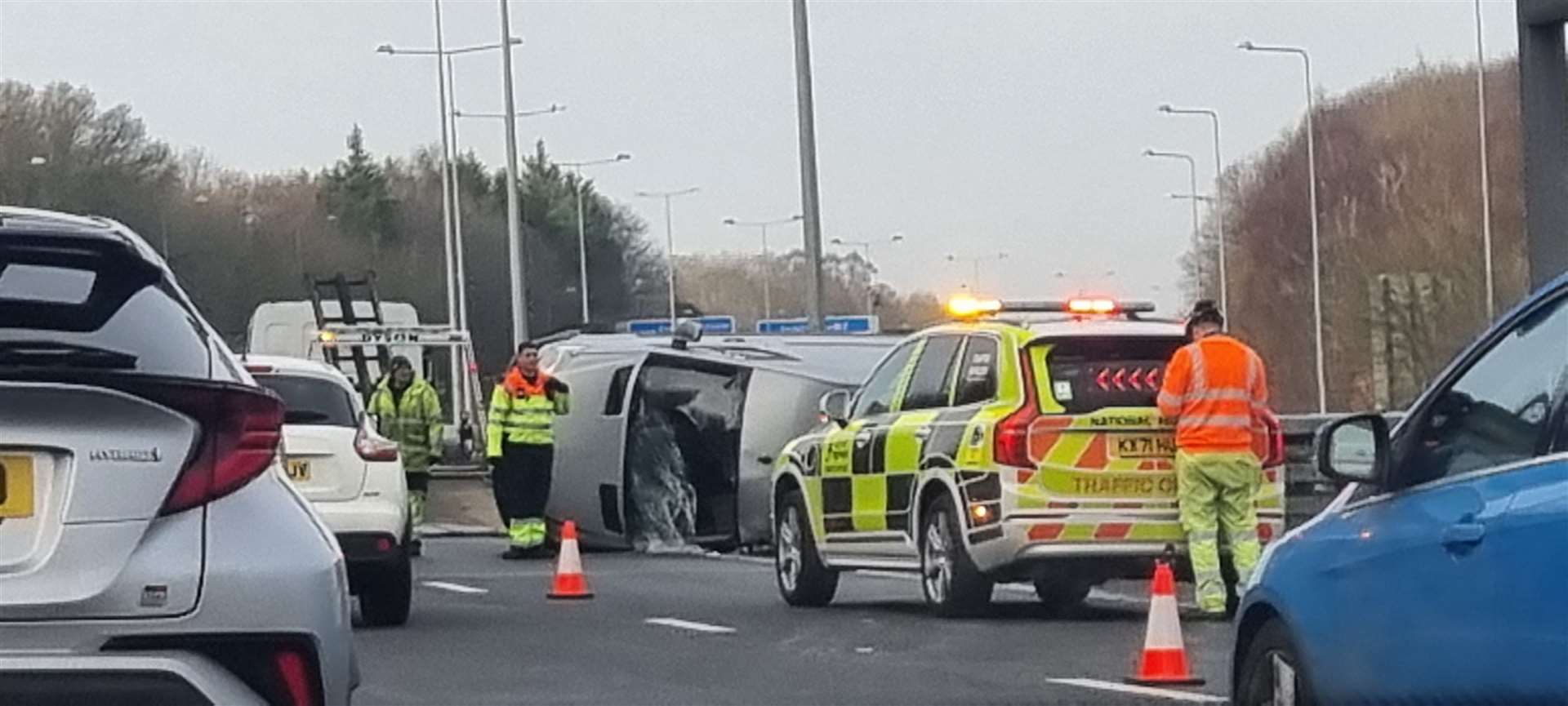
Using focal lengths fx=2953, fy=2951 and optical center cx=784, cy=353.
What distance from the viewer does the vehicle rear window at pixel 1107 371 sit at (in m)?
14.4

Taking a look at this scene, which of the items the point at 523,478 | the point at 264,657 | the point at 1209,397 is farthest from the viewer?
the point at 523,478

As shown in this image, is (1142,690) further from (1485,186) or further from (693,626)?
(1485,186)

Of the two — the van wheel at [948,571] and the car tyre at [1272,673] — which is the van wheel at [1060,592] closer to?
the van wheel at [948,571]

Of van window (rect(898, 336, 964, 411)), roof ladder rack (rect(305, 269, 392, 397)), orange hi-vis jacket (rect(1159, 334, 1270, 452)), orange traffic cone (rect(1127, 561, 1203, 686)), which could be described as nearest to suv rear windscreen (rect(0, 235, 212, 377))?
orange traffic cone (rect(1127, 561, 1203, 686))

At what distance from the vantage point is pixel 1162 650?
1141cm

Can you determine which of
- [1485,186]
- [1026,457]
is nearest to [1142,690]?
[1026,457]

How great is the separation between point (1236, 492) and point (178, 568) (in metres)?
9.45

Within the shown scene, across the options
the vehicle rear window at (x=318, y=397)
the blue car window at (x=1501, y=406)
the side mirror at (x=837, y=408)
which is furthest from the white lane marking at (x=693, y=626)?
the blue car window at (x=1501, y=406)

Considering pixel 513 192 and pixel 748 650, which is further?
pixel 513 192

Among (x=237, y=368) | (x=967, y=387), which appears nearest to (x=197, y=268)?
(x=967, y=387)

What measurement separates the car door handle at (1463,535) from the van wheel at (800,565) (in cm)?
1006

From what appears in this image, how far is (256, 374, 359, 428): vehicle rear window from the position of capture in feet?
48.9

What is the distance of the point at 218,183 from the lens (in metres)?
63.3

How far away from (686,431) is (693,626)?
688 cm
